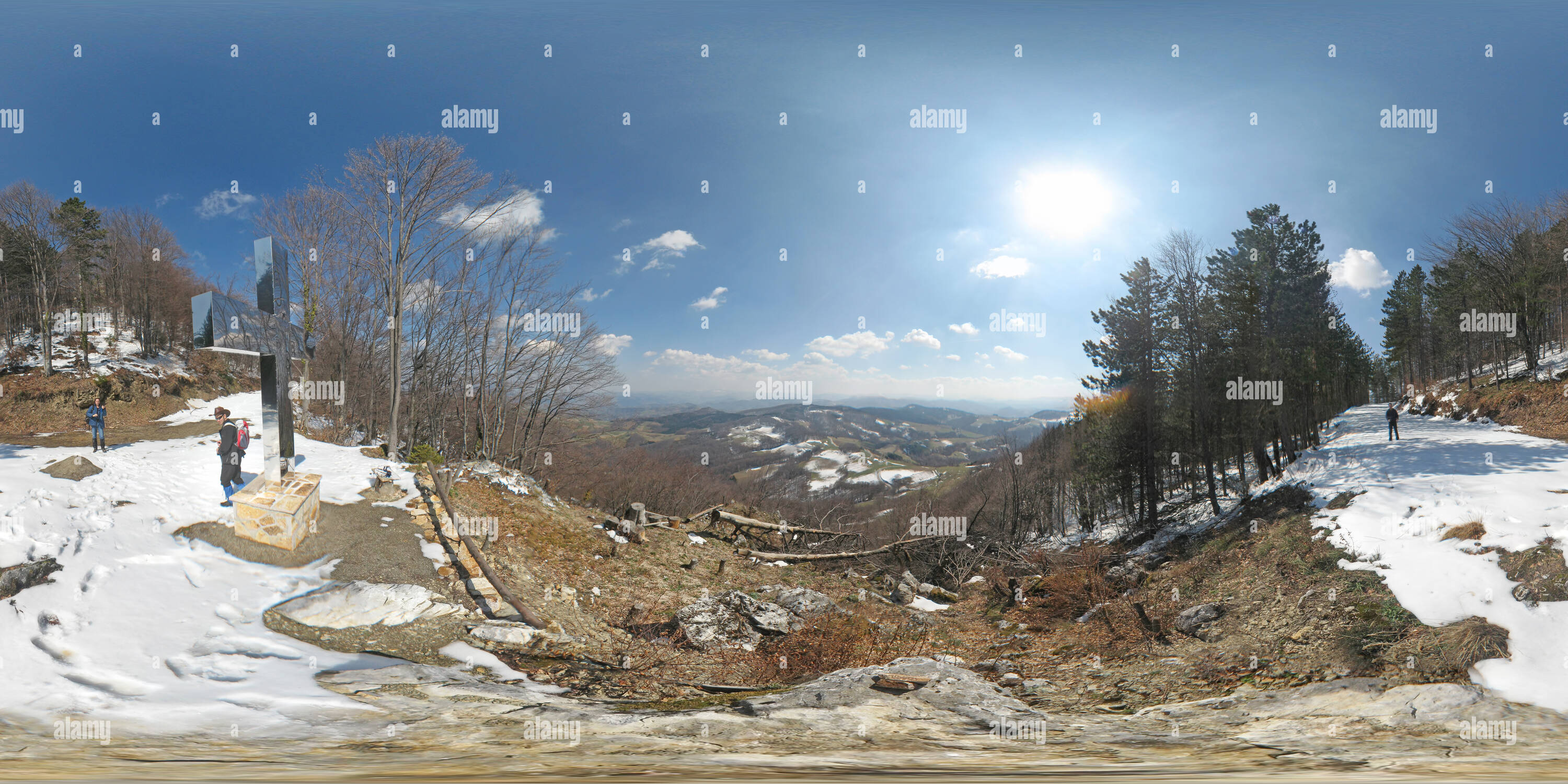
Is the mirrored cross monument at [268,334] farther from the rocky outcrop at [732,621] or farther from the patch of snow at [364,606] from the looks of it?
the rocky outcrop at [732,621]

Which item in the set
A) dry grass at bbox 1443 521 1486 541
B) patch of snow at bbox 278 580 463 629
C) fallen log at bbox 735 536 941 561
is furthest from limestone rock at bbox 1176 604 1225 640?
patch of snow at bbox 278 580 463 629

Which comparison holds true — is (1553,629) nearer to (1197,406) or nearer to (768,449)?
(1197,406)

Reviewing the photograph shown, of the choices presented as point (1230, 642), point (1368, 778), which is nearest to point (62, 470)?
point (1368, 778)

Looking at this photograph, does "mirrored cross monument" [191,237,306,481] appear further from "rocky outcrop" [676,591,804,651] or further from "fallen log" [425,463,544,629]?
"rocky outcrop" [676,591,804,651]

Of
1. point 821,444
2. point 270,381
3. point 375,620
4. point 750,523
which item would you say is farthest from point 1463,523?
point 821,444

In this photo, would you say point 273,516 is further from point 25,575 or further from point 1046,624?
point 1046,624

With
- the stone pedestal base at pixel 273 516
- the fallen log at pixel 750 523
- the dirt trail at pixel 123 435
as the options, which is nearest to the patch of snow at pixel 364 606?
the stone pedestal base at pixel 273 516
